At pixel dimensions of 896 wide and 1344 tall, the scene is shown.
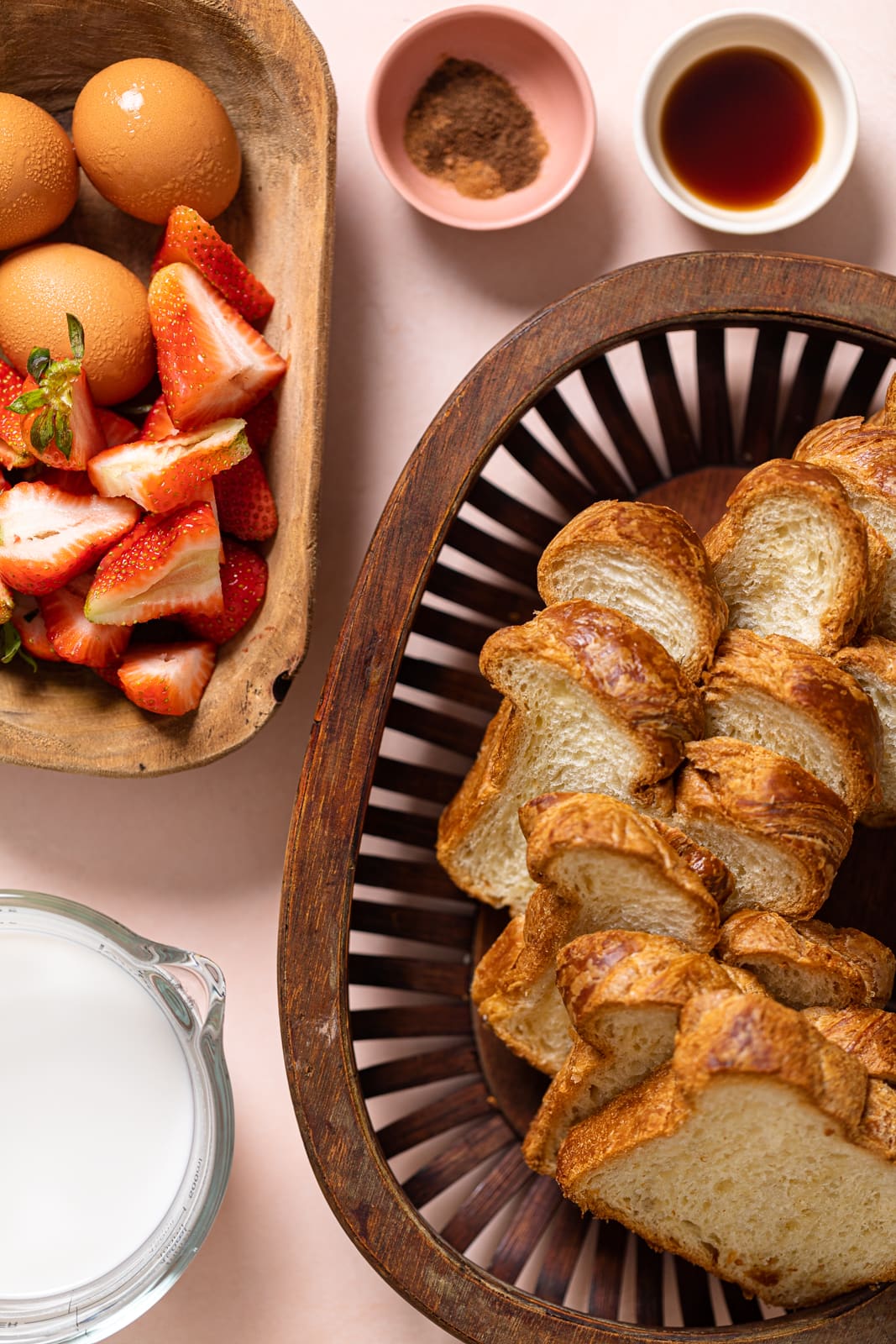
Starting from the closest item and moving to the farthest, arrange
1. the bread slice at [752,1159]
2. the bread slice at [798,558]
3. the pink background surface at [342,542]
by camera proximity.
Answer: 1. the bread slice at [752,1159]
2. the bread slice at [798,558]
3. the pink background surface at [342,542]

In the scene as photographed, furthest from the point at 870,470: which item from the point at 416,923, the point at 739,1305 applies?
the point at 739,1305

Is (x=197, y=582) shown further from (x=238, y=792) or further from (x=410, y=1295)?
(x=410, y=1295)

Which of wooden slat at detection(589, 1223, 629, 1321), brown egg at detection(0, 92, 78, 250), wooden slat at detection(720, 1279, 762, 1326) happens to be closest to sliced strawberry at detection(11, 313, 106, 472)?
brown egg at detection(0, 92, 78, 250)

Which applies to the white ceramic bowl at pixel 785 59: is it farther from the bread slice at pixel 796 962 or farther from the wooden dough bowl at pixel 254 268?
the bread slice at pixel 796 962

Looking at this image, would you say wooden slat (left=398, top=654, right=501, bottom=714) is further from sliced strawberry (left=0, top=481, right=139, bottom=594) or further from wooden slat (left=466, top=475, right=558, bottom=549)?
sliced strawberry (left=0, top=481, right=139, bottom=594)

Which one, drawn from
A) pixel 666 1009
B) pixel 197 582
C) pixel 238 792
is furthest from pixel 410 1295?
pixel 197 582

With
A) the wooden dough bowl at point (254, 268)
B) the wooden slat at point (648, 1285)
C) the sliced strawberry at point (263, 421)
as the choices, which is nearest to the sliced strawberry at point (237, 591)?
the wooden dough bowl at point (254, 268)
